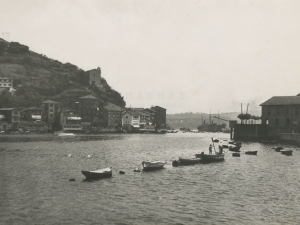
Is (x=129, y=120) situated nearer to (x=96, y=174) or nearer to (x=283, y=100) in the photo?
(x=283, y=100)

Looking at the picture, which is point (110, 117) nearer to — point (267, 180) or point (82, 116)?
point (82, 116)

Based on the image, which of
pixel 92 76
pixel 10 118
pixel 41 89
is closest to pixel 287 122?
pixel 10 118

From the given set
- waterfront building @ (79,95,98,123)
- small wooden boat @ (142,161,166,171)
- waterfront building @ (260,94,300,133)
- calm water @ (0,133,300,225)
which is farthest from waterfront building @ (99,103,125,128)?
small wooden boat @ (142,161,166,171)

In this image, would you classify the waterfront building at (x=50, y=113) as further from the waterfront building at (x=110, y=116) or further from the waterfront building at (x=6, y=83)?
the waterfront building at (x=110, y=116)

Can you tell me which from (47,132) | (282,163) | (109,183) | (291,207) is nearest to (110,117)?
(47,132)

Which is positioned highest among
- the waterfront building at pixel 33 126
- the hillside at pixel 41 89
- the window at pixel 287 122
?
the hillside at pixel 41 89

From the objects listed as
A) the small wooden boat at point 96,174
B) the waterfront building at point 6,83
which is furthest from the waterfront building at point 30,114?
the small wooden boat at point 96,174
